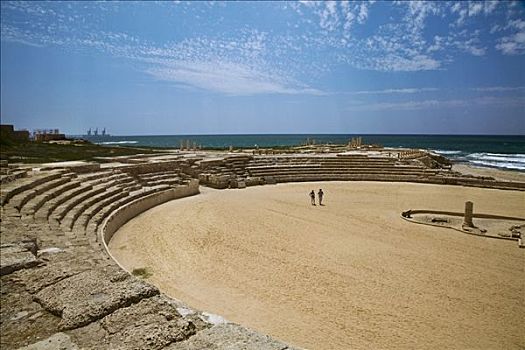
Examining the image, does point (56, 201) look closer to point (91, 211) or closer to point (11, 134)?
point (91, 211)

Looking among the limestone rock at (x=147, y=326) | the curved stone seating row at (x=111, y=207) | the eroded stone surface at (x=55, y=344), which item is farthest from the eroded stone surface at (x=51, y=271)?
the curved stone seating row at (x=111, y=207)

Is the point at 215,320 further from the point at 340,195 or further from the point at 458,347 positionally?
the point at 340,195

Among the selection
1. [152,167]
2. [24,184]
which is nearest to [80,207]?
[24,184]

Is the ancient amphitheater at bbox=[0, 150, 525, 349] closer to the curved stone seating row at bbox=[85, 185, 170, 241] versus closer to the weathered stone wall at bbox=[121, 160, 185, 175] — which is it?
the curved stone seating row at bbox=[85, 185, 170, 241]

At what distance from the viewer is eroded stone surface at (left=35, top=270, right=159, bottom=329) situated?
3.29 m

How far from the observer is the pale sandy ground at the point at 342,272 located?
5364mm

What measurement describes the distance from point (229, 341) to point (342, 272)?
6.13m

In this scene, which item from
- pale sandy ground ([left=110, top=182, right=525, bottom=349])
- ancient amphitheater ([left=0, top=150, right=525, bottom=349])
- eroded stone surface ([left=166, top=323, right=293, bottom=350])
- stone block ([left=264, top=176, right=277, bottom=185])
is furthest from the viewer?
stone block ([left=264, top=176, right=277, bottom=185])

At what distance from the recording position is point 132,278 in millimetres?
4176

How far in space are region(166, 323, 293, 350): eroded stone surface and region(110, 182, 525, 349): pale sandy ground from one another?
207 cm

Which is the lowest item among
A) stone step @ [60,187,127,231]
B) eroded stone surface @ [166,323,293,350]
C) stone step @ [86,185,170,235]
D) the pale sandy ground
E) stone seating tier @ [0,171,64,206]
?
the pale sandy ground

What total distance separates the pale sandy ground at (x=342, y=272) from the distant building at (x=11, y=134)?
21.1 m

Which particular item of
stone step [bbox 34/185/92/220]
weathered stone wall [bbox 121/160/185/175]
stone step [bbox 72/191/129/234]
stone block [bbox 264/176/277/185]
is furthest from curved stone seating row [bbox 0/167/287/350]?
stone block [bbox 264/176/277/185]

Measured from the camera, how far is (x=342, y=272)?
8430mm
